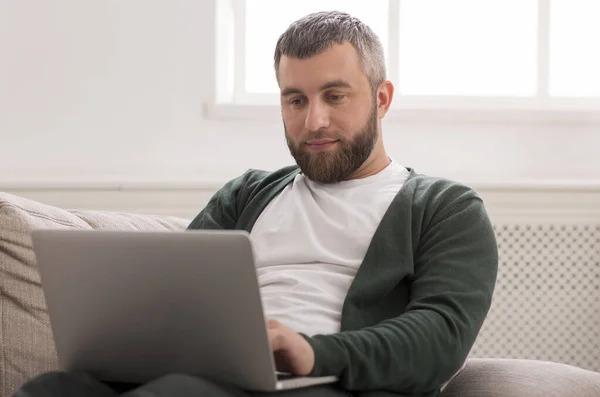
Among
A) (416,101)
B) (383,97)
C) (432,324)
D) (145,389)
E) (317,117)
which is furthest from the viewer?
(416,101)

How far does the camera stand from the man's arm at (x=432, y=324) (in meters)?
1.44

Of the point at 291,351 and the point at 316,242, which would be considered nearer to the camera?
the point at 291,351

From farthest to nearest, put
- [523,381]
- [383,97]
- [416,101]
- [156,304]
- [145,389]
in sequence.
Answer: [416,101] → [383,97] → [523,381] → [156,304] → [145,389]

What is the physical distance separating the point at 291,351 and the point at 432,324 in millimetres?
269

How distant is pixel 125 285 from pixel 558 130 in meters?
1.95

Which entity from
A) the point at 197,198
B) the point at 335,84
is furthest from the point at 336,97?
the point at 197,198

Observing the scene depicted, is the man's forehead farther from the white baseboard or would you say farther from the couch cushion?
the white baseboard

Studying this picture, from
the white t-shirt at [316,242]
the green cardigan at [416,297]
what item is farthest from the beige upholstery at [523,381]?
the white t-shirt at [316,242]

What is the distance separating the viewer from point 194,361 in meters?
1.31

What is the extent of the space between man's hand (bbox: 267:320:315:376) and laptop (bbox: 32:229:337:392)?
0.06 feet

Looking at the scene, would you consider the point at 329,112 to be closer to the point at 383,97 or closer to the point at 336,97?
the point at 336,97

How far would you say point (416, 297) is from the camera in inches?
62.4

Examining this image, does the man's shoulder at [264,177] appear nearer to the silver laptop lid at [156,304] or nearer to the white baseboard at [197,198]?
the silver laptop lid at [156,304]

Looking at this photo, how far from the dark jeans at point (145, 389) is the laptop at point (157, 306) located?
0.7 inches
